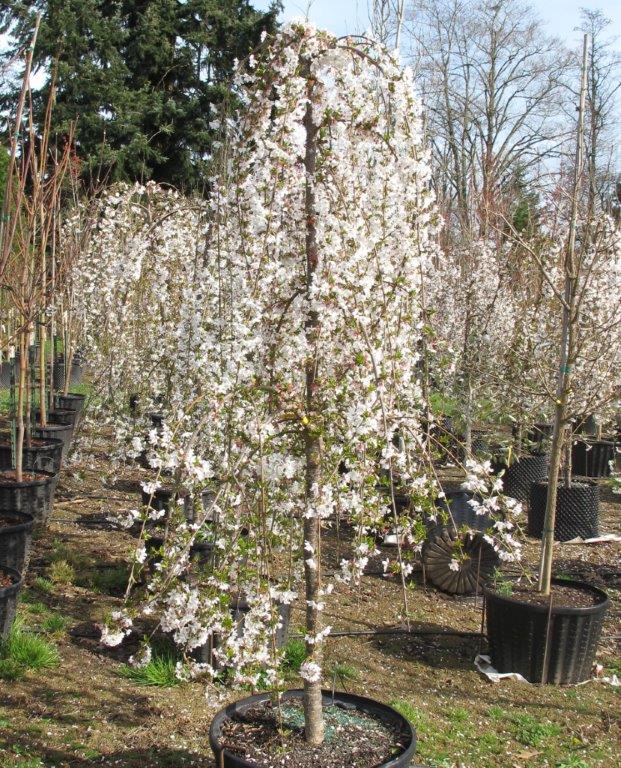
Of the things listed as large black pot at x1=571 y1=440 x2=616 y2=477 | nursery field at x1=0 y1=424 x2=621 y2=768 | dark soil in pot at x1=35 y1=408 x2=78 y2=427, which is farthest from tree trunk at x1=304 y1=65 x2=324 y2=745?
large black pot at x1=571 y1=440 x2=616 y2=477

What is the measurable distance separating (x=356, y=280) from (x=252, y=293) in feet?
1.12

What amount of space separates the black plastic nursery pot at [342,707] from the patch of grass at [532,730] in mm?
828

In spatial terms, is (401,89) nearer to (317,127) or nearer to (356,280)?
(317,127)

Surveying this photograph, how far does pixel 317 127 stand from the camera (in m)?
2.44

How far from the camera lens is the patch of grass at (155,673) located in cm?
356

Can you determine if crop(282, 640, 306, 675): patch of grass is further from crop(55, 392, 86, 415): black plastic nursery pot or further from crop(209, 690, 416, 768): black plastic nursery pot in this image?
crop(55, 392, 86, 415): black plastic nursery pot

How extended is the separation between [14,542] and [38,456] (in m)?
2.29

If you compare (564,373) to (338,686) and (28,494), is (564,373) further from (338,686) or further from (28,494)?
(28,494)

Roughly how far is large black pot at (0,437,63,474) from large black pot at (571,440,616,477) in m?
5.62

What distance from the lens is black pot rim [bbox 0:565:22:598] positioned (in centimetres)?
357

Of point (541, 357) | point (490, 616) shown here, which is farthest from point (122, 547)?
point (541, 357)

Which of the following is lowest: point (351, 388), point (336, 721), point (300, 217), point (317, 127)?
point (336, 721)

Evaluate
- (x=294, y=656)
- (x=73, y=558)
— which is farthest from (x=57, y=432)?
(x=294, y=656)

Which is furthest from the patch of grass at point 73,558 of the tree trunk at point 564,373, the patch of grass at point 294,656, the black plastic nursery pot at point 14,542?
the tree trunk at point 564,373
